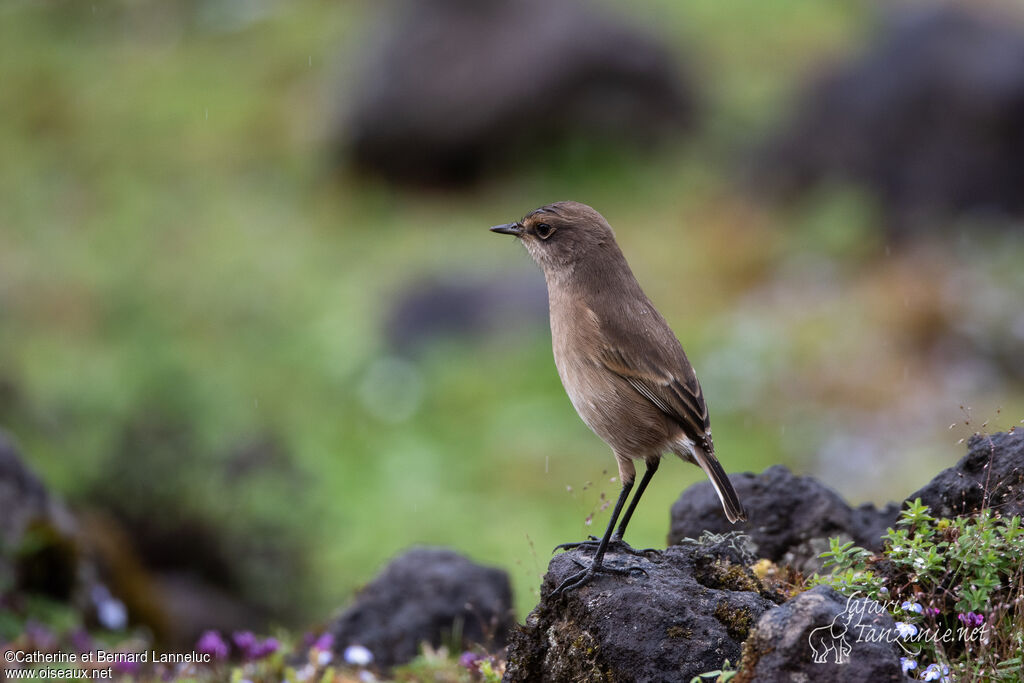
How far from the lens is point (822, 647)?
3.64 meters

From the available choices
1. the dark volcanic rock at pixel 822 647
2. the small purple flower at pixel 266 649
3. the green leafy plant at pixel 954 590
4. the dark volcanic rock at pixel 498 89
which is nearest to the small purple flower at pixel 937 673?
the green leafy plant at pixel 954 590

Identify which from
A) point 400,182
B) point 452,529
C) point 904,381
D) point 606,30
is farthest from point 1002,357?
point 400,182

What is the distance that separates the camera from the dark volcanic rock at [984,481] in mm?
4438

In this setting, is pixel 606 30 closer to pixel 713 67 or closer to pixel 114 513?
pixel 713 67

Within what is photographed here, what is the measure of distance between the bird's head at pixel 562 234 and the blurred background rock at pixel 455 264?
331 cm

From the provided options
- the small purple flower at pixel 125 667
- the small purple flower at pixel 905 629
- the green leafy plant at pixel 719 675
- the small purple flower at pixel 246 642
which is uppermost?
the small purple flower at pixel 246 642

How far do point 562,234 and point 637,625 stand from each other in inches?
81.1

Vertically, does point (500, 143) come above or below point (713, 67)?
below

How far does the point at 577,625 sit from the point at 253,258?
13653 mm

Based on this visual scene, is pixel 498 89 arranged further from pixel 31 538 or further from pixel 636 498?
pixel 636 498

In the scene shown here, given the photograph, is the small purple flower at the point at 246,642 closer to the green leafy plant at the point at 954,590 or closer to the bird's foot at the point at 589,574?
the bird's foot at the point at 589,574

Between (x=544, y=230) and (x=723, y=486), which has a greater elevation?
(x=544, y=230)

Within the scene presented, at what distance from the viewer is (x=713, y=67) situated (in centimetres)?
2117

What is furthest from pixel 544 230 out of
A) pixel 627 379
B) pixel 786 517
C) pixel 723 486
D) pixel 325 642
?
pixel 325 642
